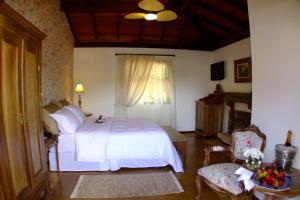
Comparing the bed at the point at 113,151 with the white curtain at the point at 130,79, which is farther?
the white curtain at the point at 130,79

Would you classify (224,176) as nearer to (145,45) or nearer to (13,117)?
(13,117)

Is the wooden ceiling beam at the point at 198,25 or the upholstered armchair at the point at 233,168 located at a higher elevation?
the wooden ceiling beam at the point at 198,25

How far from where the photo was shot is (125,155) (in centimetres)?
346

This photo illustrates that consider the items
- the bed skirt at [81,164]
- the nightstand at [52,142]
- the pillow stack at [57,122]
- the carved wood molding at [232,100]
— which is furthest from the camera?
the carved wood molding at [232,100]

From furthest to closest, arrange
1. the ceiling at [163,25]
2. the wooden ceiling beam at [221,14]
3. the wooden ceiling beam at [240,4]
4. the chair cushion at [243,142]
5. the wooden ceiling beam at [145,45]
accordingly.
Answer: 1. the wooden ceiling beam at [145,45]
2. the ceiling at [163,25]
3. the wooden ceiling beam at [221,14]
4. the wooden ceiling beam at [240,4]
5. the chair cushion at [243,142]

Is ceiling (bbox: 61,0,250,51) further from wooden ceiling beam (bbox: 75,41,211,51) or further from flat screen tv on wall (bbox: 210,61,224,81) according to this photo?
flat screen tv on wall (bbox: 210,61,224,81)

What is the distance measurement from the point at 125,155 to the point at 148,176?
49cm

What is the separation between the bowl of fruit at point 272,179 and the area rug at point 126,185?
131 centimetres

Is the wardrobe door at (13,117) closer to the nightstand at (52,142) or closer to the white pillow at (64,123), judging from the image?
the nightstand at (52,142)

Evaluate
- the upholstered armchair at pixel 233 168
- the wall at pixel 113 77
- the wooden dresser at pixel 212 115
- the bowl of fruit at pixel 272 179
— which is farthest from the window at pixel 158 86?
the bowl of fruit at pixel 272 179

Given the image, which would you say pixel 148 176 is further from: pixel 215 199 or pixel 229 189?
pixel 229 189

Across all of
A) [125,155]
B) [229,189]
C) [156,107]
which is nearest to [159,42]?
[156,107]

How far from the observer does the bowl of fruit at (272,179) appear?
1745 millimetres

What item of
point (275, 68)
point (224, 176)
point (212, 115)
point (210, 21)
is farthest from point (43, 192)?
point (210, 21)
